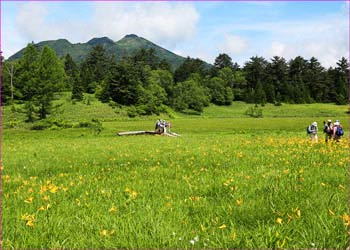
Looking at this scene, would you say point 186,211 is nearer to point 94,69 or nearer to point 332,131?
point 332,131

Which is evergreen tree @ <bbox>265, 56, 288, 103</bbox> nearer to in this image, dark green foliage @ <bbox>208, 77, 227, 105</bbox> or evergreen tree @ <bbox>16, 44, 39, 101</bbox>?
dark green foliage @ <bbox>208, 77, 227, 105</bbox>

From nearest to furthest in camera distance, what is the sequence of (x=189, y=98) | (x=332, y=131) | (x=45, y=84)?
(x=332, y=131), (x=45, y=84), (x=189, y=98)

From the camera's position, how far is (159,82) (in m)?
111

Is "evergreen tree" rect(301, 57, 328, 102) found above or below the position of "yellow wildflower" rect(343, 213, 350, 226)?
above

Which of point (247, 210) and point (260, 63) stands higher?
point (260, 63)

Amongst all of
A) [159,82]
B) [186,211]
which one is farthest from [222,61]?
[186,211]

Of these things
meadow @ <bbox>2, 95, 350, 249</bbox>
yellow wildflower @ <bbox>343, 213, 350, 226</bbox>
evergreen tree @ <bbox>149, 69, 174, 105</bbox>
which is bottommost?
meadow @ <bbox>2, 95, 350, 249</bbox>

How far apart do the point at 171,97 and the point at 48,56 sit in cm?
4040

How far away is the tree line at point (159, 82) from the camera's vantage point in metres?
75.3

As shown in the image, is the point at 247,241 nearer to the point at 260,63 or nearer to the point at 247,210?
the point at 247,210

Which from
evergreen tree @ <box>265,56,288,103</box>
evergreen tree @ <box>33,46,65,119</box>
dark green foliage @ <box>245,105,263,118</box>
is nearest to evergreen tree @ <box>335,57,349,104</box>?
evergreen tree @ <box>265,56,288,103</box>

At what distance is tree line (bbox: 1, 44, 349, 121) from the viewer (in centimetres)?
7531

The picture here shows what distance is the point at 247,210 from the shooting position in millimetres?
4117

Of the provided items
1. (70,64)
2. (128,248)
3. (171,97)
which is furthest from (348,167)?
(70,64)
